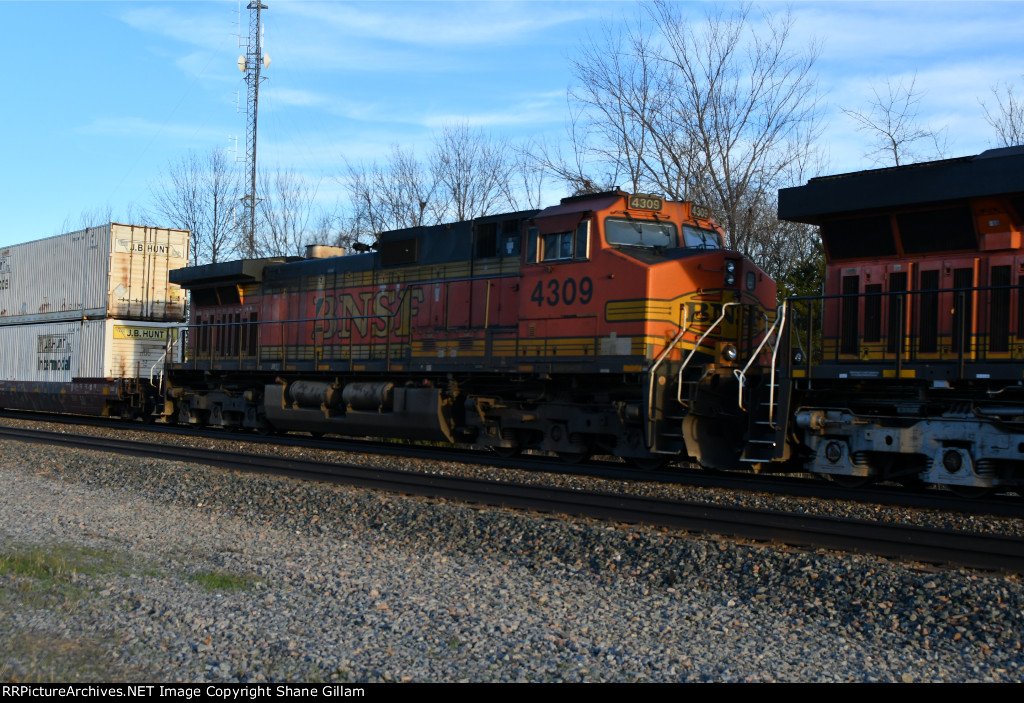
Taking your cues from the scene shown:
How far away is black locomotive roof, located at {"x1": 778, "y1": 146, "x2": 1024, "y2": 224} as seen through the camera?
8.91 metres

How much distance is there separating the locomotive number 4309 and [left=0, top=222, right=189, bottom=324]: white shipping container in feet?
43.6

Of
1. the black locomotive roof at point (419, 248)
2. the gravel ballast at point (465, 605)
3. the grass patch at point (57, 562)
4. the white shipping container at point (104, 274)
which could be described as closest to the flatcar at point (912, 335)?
the gravel ballast at point (465, 605)

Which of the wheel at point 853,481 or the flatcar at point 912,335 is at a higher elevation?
the flatcar at point 912,335

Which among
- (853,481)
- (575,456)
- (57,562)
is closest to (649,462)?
(575,456)

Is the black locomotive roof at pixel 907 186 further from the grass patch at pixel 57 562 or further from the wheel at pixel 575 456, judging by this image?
the grass patch at pixel 57 562

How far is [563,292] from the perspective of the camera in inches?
497

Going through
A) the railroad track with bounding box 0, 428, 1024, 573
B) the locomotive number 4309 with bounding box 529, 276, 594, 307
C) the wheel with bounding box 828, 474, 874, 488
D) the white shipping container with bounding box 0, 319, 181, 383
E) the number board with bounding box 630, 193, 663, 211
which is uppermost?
the number board with bounding box 630, 193, 663, 211

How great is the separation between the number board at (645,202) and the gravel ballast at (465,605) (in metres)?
5.53

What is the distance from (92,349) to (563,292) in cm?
1420

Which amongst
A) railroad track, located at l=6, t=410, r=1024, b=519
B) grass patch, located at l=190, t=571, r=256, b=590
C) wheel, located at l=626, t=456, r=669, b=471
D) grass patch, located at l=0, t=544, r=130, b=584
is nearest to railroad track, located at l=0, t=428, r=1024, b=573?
railroad track, located at l=6, t=410, r=1024, b=519

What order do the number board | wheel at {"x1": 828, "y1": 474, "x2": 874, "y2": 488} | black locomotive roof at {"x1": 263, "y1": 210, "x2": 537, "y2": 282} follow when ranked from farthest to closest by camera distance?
black locomotive roof at {"x1": 263, "y1": 210, "x2": 537, "y2": 282}, the number board, wheel at {"x1": 828, "y1": 474, "x2": 874, "y2": 488}

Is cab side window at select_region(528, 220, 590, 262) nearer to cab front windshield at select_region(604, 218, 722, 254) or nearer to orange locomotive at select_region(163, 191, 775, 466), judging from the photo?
orange locomotive at select_region(163, 191, 775, 466)

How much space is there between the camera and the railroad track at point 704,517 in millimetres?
6914
